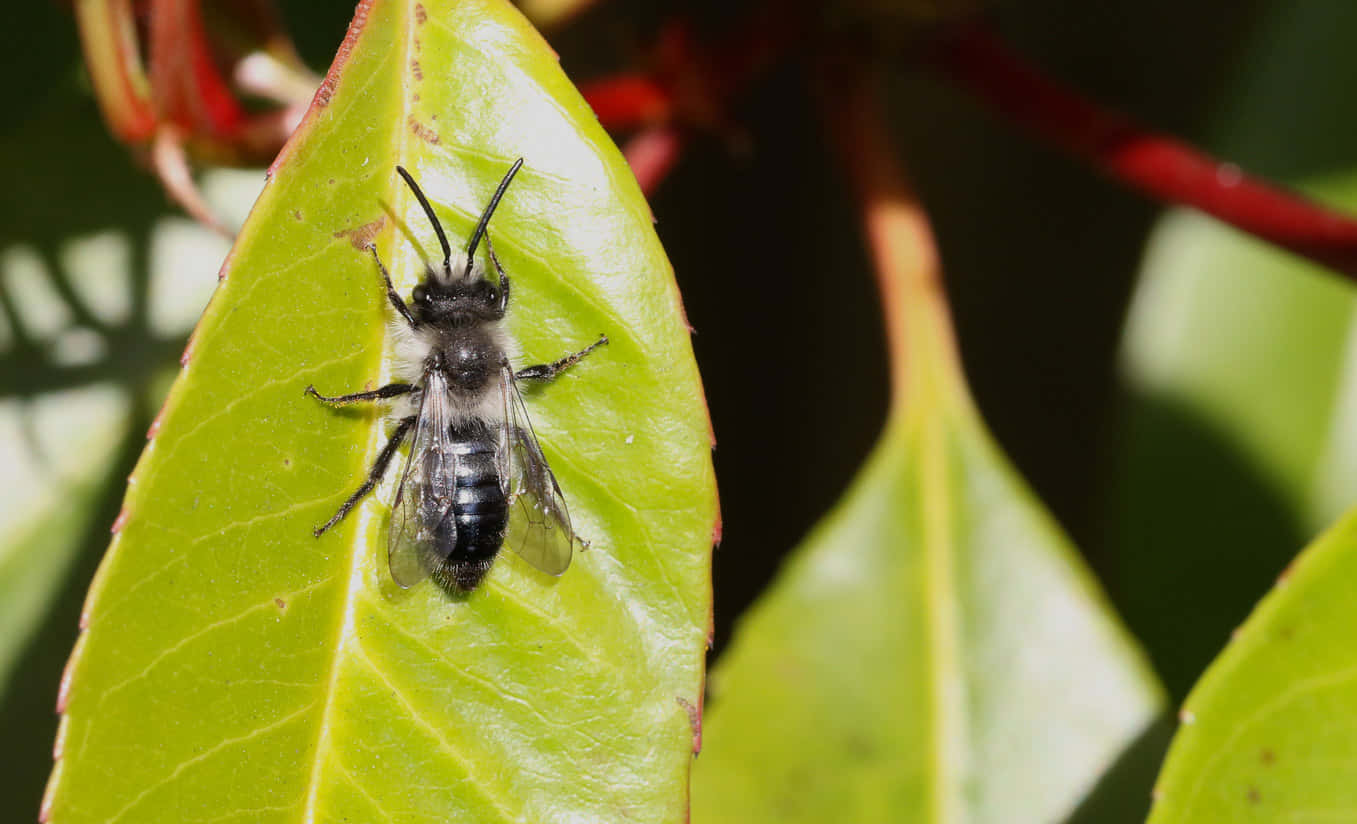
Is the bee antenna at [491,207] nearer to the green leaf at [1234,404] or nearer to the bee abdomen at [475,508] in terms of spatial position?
the bee abdomen at [475,508]

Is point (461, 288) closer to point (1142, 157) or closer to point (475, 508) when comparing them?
point (475, 508)

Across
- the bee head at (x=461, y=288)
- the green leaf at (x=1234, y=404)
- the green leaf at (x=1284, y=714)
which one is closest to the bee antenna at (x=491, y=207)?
the bee head at (x=461, y=288)

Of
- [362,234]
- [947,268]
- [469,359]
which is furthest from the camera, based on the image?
[947,268]

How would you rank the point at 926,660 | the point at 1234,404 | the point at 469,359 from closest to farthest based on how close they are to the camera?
the point at 469,359 < the point at 926,660 < the point at 1234,404

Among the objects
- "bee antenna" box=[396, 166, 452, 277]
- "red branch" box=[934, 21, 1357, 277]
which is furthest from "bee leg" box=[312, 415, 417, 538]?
"red branch" box=[934, 21, 1357, 277]

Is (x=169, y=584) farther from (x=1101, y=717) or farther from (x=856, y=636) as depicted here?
(x=1101, y=717)

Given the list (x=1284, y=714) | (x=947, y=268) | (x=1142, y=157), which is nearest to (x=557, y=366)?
(x=1284, y=714)

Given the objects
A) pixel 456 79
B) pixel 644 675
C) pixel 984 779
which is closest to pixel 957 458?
pixel 984 779
